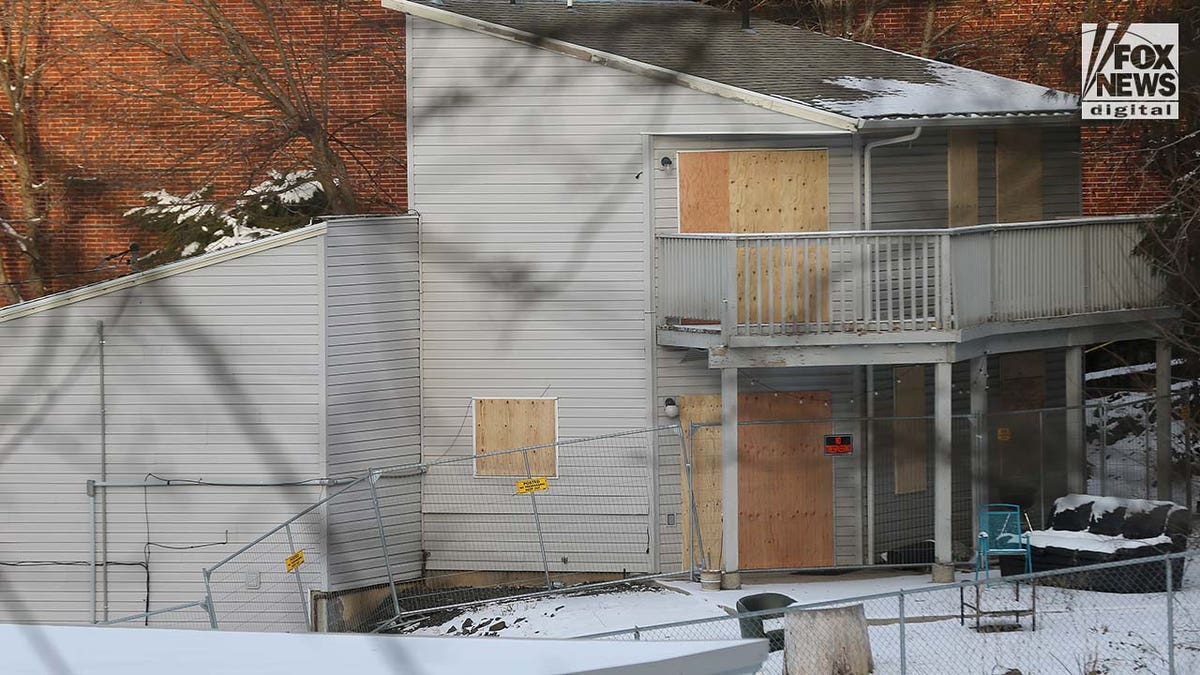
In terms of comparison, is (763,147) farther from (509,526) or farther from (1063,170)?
(509,526)

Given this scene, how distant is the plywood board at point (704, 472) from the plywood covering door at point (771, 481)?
0.01m

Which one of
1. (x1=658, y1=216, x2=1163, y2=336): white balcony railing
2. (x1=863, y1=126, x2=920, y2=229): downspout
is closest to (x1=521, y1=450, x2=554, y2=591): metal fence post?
(x1=658, y1=216, x2=1163, y2=336): white balcony railing

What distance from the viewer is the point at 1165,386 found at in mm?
15695

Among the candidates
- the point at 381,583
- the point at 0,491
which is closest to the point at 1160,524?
the point at 381,583

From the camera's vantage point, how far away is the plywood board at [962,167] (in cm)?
1473

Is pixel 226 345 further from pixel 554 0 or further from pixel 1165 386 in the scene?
pixel 1165 386

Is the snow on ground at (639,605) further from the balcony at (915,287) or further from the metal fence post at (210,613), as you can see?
the balcony at (915,287)

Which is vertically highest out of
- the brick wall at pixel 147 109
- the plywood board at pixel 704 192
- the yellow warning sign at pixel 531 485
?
the plywood board at pixel 704 192

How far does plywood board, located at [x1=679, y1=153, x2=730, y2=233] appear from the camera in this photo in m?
15.2

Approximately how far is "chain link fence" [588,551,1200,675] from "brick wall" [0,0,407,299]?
7.89 m

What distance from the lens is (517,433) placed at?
15.6 m

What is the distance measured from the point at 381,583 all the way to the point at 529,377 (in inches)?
102

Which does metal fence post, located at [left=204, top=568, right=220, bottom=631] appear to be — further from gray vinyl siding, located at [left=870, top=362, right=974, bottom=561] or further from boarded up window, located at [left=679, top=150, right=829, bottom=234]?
gray vinyl siding, located at [left=870, top=362, right=974, bottom=561]

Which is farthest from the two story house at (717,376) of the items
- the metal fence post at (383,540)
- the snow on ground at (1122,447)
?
the snow on ground at (1122,447)
